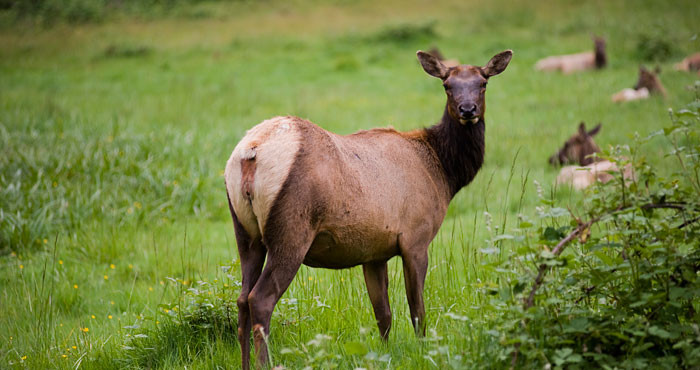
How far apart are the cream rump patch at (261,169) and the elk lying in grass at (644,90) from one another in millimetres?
10714

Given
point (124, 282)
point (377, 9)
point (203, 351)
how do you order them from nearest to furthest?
point (203, 351) < point (124, 282) < point (377, 9)

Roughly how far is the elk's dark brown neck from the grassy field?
40 centimetres

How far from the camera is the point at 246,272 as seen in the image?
3889 mm

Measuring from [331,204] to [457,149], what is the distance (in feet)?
5.30

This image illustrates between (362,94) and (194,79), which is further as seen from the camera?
(194,79)

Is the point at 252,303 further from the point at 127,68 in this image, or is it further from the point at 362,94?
the point at 127,68

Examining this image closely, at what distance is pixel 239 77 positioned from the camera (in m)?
18.4

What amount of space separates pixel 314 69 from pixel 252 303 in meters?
15.5

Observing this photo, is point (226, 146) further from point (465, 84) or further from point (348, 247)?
point (348, 247)

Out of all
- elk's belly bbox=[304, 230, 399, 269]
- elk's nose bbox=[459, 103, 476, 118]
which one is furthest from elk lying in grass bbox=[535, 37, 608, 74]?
elk's belly bbox=[304, 230, 399, 269]

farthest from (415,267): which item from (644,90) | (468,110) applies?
(644,90)

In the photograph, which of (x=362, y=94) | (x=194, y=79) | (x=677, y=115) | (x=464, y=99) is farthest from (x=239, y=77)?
(x=677, y=115)

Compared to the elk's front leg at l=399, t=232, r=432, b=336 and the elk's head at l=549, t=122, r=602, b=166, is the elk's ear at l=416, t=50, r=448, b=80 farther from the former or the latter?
the elk's head at l=549, t=122, r=602, b=166

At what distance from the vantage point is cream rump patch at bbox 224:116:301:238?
11.7ft
